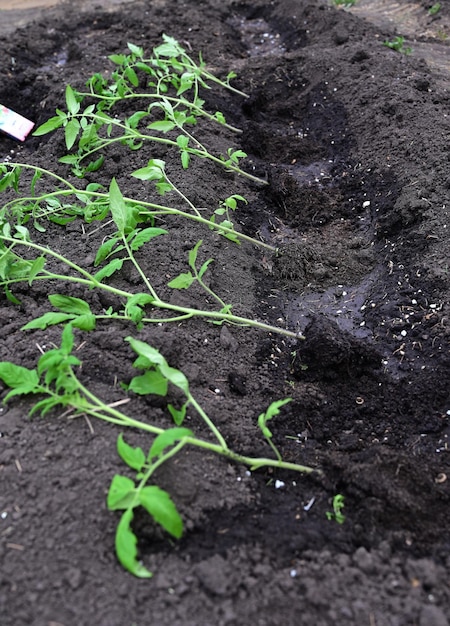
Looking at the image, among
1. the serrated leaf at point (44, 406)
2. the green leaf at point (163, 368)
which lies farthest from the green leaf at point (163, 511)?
the serrated leaf at point (44, 406)

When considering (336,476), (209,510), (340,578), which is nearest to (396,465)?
(336,476)

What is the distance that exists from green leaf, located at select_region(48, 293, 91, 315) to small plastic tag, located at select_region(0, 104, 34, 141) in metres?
2.68

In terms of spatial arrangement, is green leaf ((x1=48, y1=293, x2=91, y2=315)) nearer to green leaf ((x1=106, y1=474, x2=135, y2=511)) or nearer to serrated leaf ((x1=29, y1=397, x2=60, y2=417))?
serrated leaf ((x1=29, y1=397, x2=60, y2=417))

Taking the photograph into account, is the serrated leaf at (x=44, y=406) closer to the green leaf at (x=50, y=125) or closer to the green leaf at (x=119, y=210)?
the green leaf at (x=119, y=210)

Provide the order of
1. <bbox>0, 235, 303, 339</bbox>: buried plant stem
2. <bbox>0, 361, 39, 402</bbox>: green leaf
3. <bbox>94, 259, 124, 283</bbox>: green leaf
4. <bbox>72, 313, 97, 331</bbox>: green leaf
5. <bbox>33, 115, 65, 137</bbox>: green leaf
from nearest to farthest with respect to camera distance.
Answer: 1. <bbox>0, 361, 39, 402</bbox>: green leaf
2. <bbox>72, 313, 97, 331</bbox>: green leaf
3. <bbox>0, 235, 303, 339</bbox>: buried plant stem
4. <bbox>94, 259, 124, 283</bbox>: green leaf
5. <bbox>33, 115, 65, 137</bbox>: green leaf

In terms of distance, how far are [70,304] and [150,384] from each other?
581 millimetres

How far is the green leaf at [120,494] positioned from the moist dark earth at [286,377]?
0.12 meters

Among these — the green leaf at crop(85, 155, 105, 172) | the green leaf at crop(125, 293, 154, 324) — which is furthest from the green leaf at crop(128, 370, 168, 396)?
the green leaf at crop(85, 155, 105, 172)

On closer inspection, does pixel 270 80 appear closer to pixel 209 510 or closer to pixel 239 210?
pixel 239 210

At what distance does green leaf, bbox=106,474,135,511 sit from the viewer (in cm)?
178

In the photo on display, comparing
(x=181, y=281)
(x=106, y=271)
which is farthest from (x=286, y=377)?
(x=106, y=271)

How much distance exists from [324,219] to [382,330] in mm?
1141

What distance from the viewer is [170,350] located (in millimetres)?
2537

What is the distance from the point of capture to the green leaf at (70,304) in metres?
2.47
